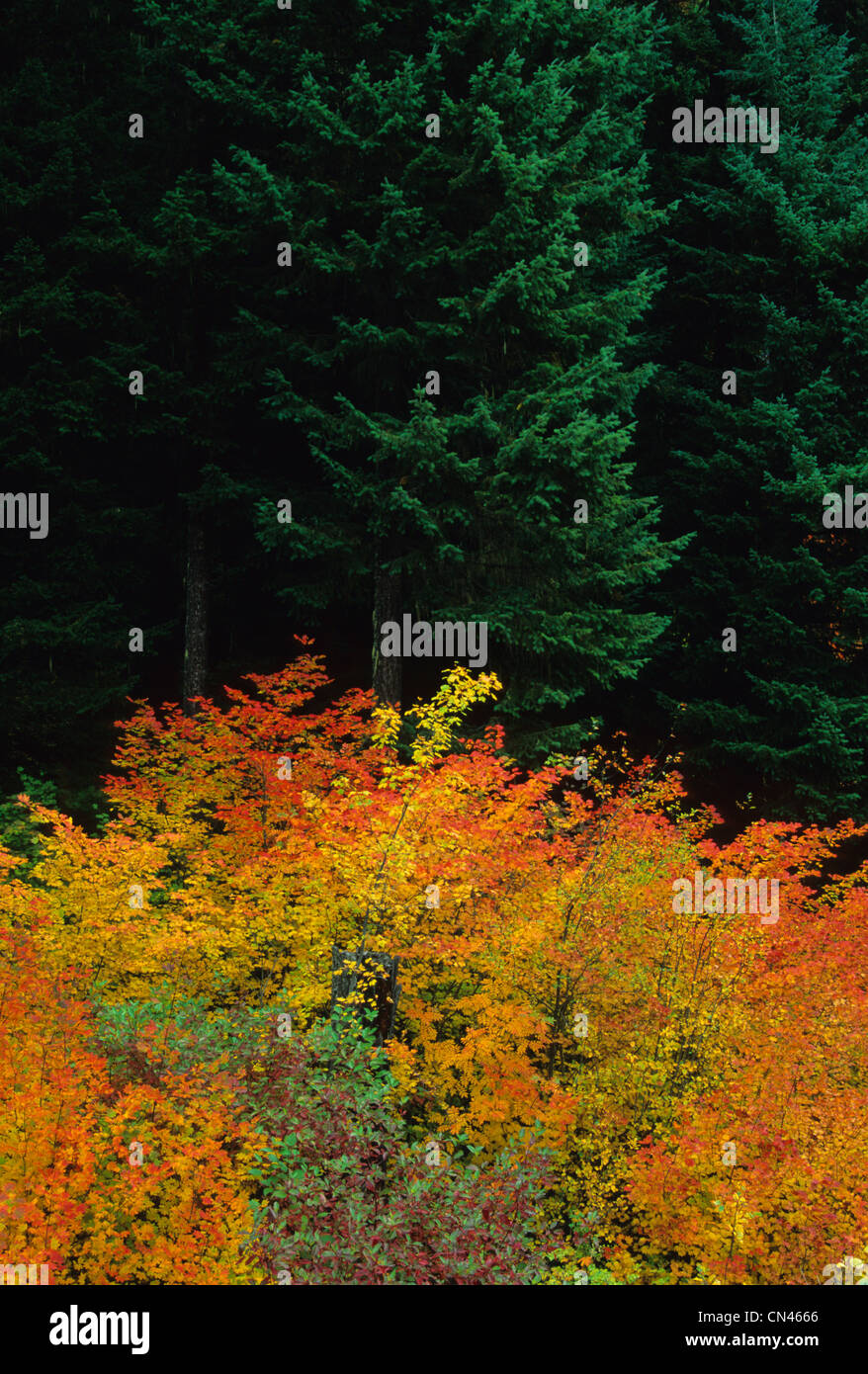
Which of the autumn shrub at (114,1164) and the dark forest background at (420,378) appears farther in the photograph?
the dark forest background at (420,378)

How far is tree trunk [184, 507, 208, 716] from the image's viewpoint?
15.9m

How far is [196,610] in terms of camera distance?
16.0 m

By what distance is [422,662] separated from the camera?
57.8ft

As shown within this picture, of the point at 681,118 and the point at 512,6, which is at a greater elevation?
the point at 681,118

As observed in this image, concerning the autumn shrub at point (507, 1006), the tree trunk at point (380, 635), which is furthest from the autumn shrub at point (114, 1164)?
the tree trunk at point (380, 635)

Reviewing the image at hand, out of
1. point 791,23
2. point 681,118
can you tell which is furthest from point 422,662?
point 791,23

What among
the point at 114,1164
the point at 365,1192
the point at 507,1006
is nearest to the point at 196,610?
the point at 507,1006

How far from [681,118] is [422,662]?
10.9 meters

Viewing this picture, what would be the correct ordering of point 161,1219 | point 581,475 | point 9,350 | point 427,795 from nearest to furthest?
point 161,1219, point 427,795, point 581,475, point 9,350

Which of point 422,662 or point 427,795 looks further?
point 422,662

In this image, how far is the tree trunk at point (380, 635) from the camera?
14.0m

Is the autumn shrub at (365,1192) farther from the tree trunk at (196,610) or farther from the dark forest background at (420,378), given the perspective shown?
the tree trunk at (196,610)

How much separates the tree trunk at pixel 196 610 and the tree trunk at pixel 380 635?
3.24 m

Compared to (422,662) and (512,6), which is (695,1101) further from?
(512,6)
